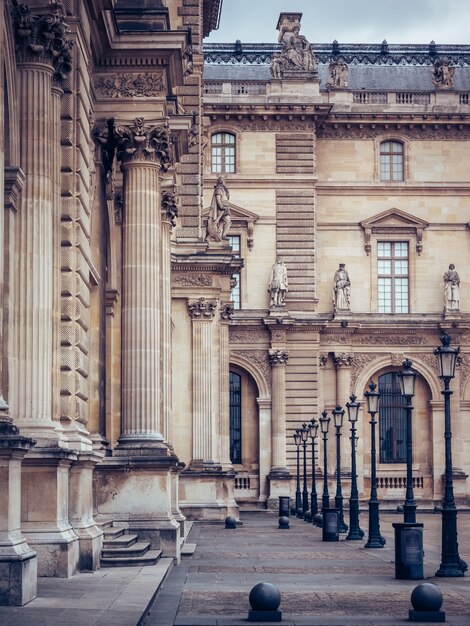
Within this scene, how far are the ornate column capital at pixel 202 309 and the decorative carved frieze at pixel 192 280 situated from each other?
51cm

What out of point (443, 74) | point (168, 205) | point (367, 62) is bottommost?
point (168, 205)

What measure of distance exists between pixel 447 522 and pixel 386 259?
4756 cm

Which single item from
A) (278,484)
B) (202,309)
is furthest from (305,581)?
(278,484)

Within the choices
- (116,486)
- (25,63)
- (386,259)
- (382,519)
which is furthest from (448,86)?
(25,63)

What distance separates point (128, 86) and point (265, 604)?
566 inches

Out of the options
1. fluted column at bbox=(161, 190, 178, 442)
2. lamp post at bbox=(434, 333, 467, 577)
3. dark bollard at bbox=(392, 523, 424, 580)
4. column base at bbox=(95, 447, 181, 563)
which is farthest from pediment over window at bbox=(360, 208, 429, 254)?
dark bollard at bbox=(392, 523, 424, 580)

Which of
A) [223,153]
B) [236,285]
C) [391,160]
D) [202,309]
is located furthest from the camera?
[391,160]

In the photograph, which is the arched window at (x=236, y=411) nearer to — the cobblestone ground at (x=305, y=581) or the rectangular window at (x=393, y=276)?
the rectangular window at (x=393, y=276)

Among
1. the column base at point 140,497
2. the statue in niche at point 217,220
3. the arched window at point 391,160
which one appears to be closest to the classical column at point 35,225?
the column base at point 140,497

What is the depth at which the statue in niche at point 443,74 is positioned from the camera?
76.0m

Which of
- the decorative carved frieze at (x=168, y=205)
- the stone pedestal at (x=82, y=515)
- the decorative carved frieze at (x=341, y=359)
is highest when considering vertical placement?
the decorative carved frieze at (x=168, y=205)

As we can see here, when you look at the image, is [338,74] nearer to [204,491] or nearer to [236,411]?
[236,411]

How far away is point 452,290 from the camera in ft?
242

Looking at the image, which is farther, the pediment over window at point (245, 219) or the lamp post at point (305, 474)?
the pediment over window at point (245, 219)
